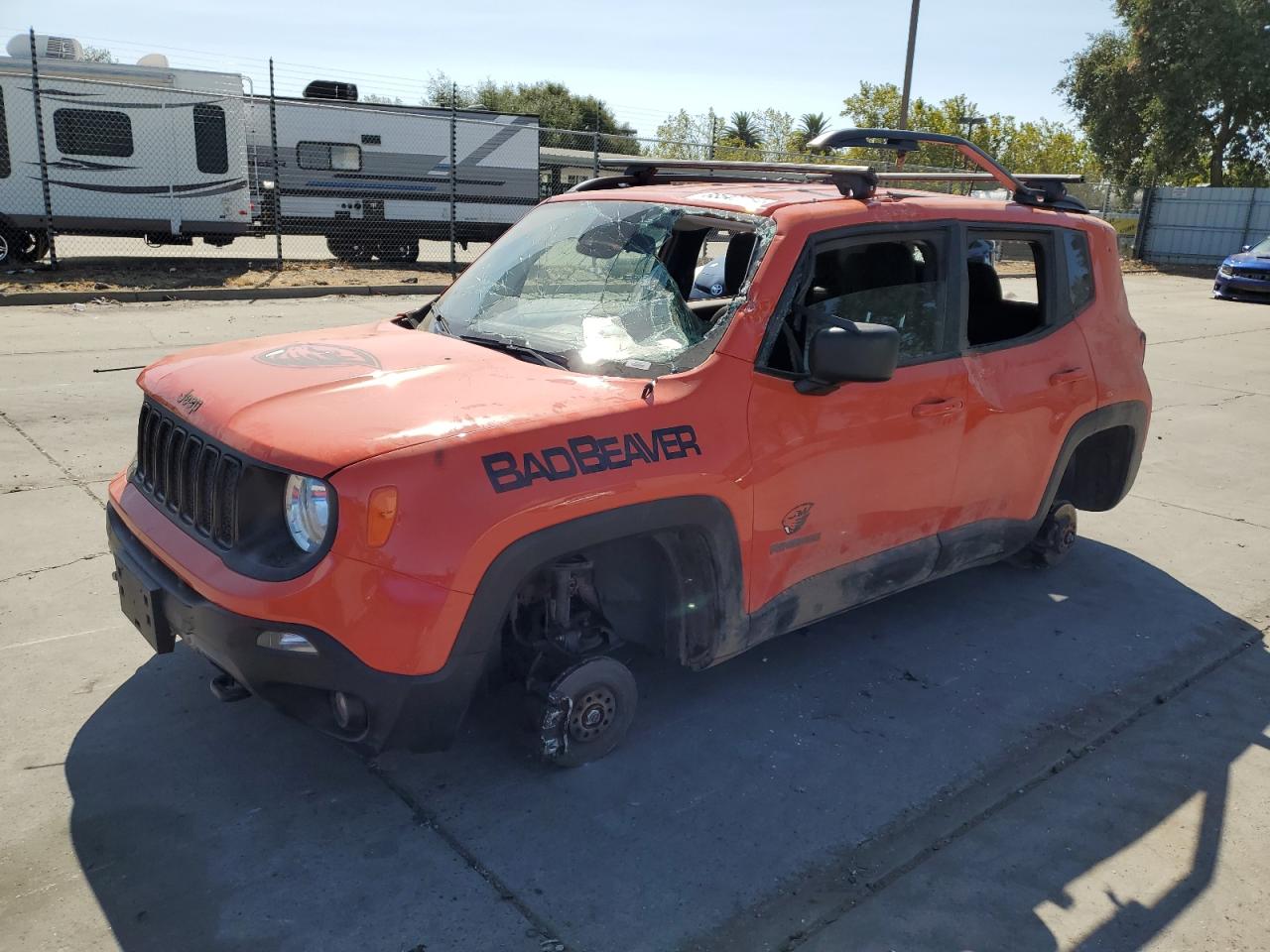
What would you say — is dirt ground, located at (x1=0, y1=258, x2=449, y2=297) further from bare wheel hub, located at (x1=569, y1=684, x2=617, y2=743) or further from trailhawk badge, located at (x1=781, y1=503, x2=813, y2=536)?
trailhawk badge, located at (x1=781, y1=503, x2=813, y2=536)

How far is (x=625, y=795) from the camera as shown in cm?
322

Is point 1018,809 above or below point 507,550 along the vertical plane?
below

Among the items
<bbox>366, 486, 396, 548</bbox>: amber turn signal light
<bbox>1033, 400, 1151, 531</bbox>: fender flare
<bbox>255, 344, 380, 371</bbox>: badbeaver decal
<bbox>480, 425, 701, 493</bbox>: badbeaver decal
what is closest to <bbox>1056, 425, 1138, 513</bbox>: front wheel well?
<bbox>1033, 400, 1151, 531</bbox>: fender flare

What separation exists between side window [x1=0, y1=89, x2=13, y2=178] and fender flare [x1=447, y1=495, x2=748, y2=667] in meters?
16.1

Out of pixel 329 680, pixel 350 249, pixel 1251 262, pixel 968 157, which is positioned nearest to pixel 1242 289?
pixel 1251 262

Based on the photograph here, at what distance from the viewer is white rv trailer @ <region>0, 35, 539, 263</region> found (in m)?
16.0

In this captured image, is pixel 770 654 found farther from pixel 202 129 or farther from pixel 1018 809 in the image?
pixel 202 129

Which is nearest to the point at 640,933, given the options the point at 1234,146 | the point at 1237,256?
the point at 1237,256

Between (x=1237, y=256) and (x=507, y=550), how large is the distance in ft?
73.8

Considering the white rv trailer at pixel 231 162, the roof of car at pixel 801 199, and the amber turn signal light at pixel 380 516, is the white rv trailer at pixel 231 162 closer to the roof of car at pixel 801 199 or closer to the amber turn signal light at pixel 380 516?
the roof of car at pixel 801 199

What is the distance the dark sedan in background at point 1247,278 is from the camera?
65.9ft

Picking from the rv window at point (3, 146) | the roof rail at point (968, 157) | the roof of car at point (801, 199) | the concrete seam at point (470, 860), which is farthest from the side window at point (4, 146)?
the concrete seam at point (470, 860)

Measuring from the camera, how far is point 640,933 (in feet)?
8.68

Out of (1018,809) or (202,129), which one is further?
(202,129)
